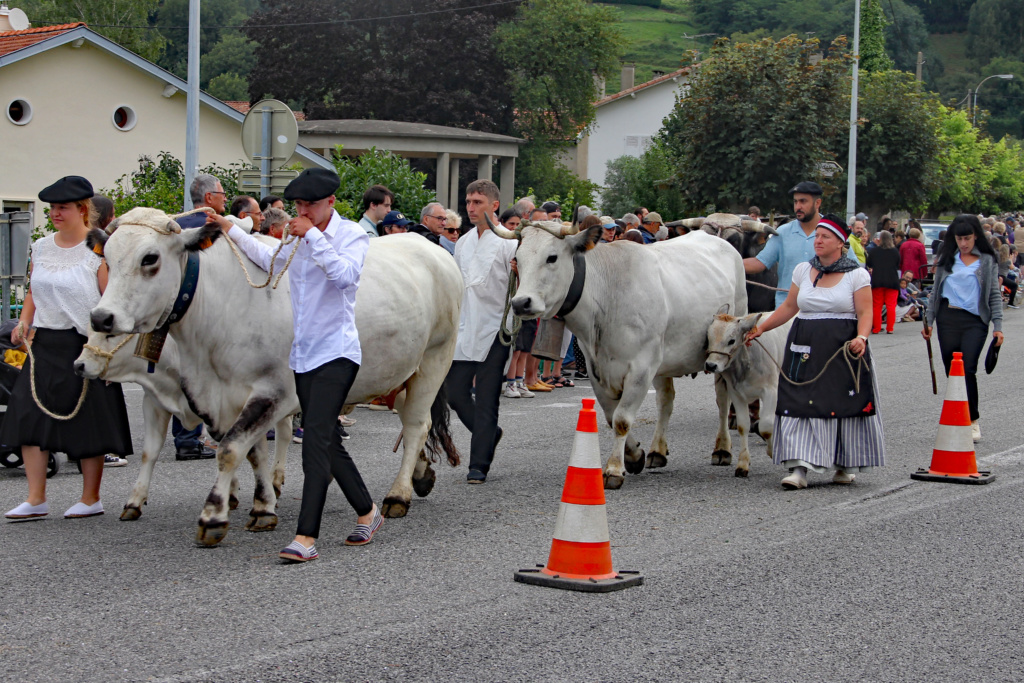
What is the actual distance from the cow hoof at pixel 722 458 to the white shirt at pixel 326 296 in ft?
13.7

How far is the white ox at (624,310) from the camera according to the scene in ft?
28.0

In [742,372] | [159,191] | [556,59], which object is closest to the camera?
[742,372]

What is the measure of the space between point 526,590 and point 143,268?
2.60 m

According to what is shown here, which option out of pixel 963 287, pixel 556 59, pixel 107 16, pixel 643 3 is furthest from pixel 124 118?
pixel 643 3

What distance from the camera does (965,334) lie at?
10.7 m

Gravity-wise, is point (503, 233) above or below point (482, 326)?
above

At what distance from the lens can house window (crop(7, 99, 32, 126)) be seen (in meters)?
26.4

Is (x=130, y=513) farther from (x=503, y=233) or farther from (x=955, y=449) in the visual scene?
(x=955, y=449)

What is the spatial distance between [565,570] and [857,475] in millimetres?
3935

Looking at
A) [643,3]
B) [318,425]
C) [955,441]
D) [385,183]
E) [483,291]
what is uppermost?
[643,3]

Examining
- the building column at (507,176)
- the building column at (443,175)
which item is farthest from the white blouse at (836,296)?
the building column at (507,176)

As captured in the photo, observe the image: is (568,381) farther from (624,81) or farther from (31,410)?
(624,81)

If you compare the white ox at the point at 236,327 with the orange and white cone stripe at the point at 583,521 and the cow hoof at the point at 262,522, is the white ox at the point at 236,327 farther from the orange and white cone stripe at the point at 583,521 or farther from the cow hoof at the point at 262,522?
the orange and white cone stripe at the point at 583,521

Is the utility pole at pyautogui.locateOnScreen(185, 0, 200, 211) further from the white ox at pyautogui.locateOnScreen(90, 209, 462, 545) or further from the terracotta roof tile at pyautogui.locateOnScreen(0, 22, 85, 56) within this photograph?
the white ox at pyautogui.locateOnScreen(90, 209, 462, 545)
